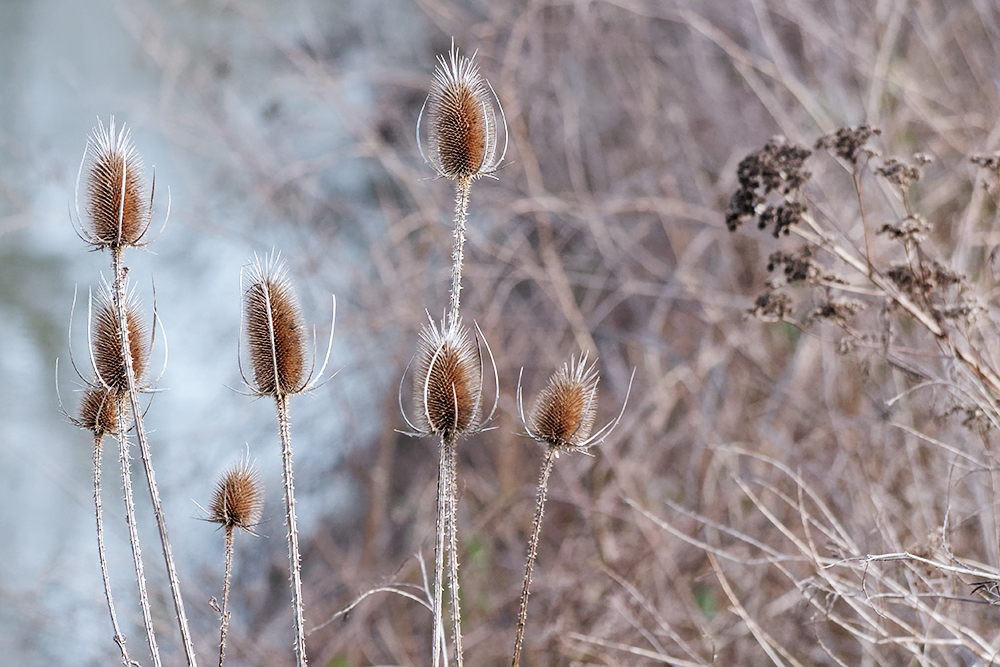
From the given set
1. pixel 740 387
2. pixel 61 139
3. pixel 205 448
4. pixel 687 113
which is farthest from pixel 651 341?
pixel 61 139

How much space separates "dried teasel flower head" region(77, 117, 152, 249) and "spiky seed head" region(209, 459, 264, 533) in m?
0.33

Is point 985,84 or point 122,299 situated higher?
point 985,84

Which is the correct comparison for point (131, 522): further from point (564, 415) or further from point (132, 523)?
point (564, 415)

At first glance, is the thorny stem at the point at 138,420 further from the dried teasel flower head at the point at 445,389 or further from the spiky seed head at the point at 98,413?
the dried teasel flower head at the point at 445,389

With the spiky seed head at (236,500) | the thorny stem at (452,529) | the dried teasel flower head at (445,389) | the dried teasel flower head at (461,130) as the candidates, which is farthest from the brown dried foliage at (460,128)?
the spiky seed head at (236,500)

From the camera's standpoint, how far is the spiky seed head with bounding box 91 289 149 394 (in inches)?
40.8

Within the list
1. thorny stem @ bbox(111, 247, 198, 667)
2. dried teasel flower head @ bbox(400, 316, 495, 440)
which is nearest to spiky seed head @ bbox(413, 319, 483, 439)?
dried teasel flower head @ bbox(400, 316, 495, 440)

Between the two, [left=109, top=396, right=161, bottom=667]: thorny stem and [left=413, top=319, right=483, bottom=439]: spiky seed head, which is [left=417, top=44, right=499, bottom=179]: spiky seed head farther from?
[left=109, top=396, right=161, bottom=667]: thorny stem

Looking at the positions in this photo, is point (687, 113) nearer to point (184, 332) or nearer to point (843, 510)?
point (843, 510)

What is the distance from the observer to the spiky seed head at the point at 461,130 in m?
1.10

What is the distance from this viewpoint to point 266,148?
404cm

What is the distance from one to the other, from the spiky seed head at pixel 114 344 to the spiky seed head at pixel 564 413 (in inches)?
20.6

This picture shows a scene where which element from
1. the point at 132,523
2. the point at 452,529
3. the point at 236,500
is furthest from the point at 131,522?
the point at 452,529

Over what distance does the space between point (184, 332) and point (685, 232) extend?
2.58m
